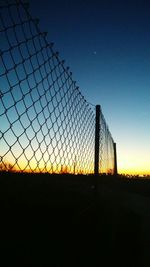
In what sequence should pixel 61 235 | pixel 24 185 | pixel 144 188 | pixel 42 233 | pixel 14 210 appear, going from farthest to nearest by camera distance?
pixel 144 188, pixel 24 185, pixel 14 210, pixel 61 235, pixel 42 233

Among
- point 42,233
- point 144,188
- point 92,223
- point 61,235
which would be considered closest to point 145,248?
point 92,223

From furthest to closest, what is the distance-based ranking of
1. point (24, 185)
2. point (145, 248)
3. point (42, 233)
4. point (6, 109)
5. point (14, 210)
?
point (24, 185)
point (145, 248)
point (14, 210)
point (42, 233)
point (6, 109)

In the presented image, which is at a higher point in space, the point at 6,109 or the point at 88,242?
the point at 6,109

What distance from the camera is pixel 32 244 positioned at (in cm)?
210

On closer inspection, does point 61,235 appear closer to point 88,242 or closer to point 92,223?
point 88,242

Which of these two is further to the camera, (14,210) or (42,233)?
(14,210)

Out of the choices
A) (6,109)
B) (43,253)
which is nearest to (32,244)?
(43,253)

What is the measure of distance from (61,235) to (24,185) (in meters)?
1.77

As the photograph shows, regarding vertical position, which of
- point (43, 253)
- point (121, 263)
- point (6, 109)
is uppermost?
point (6, 109)

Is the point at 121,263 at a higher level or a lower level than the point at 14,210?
lower

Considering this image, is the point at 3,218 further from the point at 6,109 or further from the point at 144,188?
the point at 144,188

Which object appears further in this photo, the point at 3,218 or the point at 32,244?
the point at 3,218

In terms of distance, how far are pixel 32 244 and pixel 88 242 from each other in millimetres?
903

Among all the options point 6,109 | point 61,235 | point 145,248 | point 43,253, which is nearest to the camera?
point 6,109
